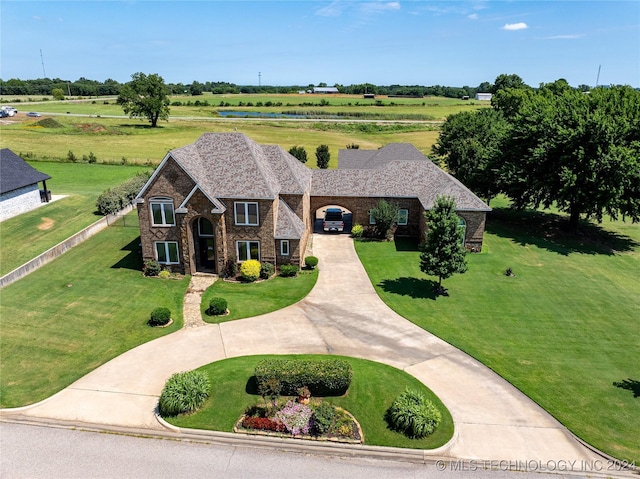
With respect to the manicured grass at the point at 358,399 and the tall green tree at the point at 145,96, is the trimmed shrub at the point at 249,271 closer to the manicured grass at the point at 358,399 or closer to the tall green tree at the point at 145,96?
the manicured grass at the point at 358,399

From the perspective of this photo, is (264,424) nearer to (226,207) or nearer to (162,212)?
(226,207)

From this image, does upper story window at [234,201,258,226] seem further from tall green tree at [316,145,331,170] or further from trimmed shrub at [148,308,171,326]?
tall green tree at [316,145,331,170]

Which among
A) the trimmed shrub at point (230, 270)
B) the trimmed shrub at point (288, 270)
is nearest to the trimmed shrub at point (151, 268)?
the trimmed shrub at point (230, 270)

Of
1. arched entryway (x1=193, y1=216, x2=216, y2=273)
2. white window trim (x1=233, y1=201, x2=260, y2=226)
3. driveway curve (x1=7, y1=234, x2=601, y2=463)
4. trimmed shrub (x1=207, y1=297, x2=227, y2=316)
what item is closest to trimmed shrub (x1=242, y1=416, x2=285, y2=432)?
driveway curve (x1=7, y1=234, x2=601, y2=463)

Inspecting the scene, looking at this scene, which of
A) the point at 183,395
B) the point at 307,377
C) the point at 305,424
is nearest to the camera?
the point at 305,424

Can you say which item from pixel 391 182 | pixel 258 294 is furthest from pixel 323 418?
pixel 391 182

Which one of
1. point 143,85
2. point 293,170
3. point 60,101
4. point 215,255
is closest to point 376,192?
point 293,170

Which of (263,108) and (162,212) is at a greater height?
(263,108)
